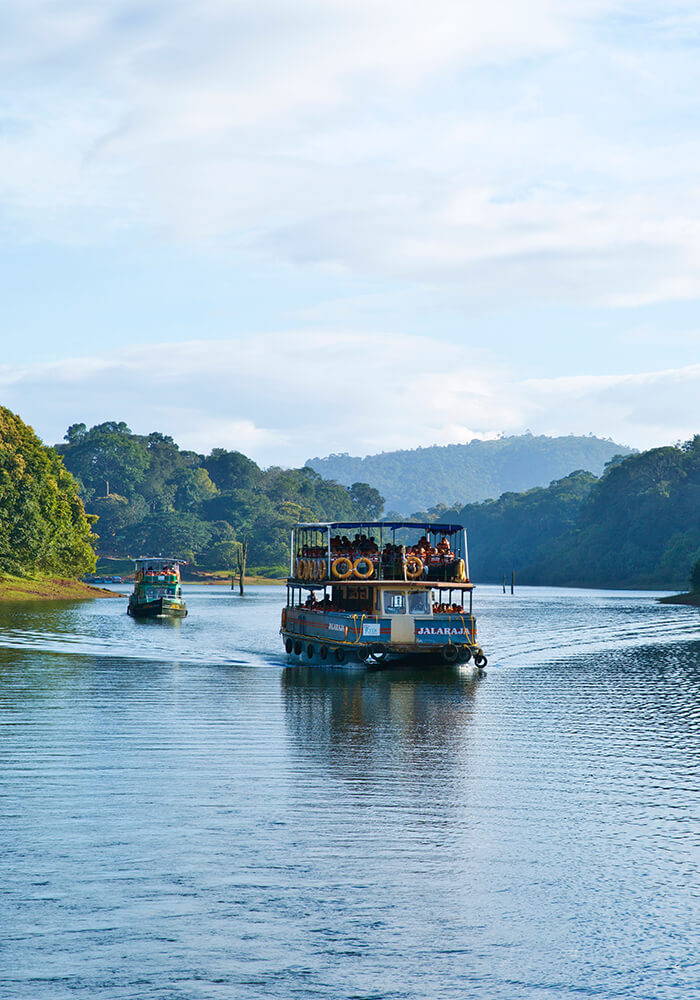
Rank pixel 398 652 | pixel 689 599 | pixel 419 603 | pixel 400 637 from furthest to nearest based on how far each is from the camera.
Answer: pixel 689 599, pixel 419 603, pixel 400 637, pixel 398 652

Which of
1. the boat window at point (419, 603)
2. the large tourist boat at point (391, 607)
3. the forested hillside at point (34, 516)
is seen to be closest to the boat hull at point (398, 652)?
the large tourist boat at point (391, 607)

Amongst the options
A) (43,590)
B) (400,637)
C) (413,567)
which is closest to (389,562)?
(413,567)

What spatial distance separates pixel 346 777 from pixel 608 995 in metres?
12.7

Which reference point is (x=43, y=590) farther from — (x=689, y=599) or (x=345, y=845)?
(x=345, y=845)

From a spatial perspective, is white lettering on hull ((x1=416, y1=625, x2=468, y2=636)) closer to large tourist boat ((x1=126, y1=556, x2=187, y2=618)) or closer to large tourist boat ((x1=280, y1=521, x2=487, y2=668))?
large tourist boat ((x1=280, y1=521, x2=487, y2=668))

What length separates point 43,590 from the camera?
12400cm

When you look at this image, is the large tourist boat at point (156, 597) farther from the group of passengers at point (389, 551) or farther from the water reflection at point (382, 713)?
the group of passengers at point (389, 551)

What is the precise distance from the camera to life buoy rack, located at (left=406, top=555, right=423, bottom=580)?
2005 inches

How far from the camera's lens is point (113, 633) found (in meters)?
74.8

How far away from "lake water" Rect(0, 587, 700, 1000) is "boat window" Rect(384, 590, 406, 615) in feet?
24.1

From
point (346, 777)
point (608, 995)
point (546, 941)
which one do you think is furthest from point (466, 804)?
point (608, 995)

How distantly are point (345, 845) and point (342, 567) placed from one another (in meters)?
31.6

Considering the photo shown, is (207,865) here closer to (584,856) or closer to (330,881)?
(330,881)

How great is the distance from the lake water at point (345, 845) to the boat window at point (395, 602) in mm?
7350
